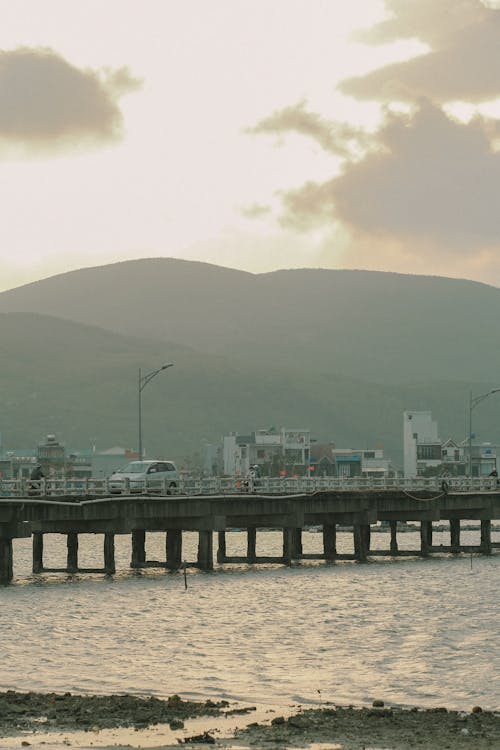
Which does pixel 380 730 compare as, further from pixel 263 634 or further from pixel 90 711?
pixel 263 634

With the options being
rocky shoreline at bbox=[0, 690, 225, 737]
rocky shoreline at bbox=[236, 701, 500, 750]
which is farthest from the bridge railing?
rocky shoreline at bbox=[236, 701, 500, 750]

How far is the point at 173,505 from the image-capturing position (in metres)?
77.1

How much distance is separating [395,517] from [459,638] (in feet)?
141

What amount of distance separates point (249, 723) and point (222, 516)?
4537 centimetres

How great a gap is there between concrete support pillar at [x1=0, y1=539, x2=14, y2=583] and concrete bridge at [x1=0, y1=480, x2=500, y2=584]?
48mm

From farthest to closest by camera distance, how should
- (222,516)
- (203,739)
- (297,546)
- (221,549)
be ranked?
(297,546)
(221,549)
(222,516)
(203,739)

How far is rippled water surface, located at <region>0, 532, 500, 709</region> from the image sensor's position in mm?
41938

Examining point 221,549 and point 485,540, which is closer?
point 221,549

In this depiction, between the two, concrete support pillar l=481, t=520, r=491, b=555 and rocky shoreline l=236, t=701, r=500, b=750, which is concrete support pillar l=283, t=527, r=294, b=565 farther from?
rocky shoreline l=236, t=701, r=500, b=750

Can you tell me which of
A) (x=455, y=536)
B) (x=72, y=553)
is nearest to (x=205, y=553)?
(x=72, y=553)

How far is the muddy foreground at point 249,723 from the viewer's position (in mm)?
32000

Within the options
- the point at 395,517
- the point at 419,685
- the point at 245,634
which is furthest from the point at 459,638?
the point at 395,517

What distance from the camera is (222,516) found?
262 ft

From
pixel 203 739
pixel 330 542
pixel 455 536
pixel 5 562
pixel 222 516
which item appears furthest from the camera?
pixel 455 536
